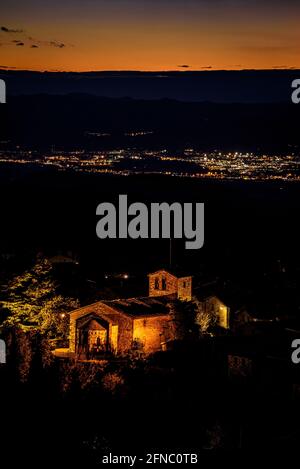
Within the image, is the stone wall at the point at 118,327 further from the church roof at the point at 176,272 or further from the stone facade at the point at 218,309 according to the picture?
the stone facade at the point at 218,309

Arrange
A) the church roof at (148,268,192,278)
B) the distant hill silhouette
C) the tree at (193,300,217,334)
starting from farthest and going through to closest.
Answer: the distant hill silhouette, the church roof at (148,268,192,278), the tree at (193,300,217,334)

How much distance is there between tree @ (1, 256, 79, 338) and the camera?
26062 millimetres

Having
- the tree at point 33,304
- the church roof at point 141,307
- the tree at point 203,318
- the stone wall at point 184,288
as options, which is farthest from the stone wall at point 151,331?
the stone wall at point 184,288

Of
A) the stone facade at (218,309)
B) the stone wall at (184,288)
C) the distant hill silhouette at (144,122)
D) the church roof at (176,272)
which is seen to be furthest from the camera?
the distant hill silhouette at (144,122)

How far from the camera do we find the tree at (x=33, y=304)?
26062 millimetres

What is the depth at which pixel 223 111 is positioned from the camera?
4205 inches

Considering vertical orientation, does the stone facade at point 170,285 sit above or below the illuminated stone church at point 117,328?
above

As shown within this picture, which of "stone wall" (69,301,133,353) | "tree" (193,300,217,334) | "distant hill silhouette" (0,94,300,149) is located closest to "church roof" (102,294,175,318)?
"stone wall" (69,301,133,353)

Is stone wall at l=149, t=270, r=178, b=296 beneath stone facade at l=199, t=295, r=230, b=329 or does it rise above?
above

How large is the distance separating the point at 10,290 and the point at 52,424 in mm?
6337

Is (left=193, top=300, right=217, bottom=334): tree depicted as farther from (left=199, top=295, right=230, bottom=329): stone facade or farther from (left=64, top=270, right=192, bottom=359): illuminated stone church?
(left=64, top=270, right=192, bottom=359): illuminated stone church

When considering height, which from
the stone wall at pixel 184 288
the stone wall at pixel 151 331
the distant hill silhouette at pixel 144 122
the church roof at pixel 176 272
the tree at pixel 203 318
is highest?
the distant hill silhouette at pixel 144 122

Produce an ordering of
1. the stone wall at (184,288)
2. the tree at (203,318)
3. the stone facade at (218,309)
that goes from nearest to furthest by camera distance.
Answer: the tree at (203,318), the stone wall at (184,288), the stone facade at (218,309)
